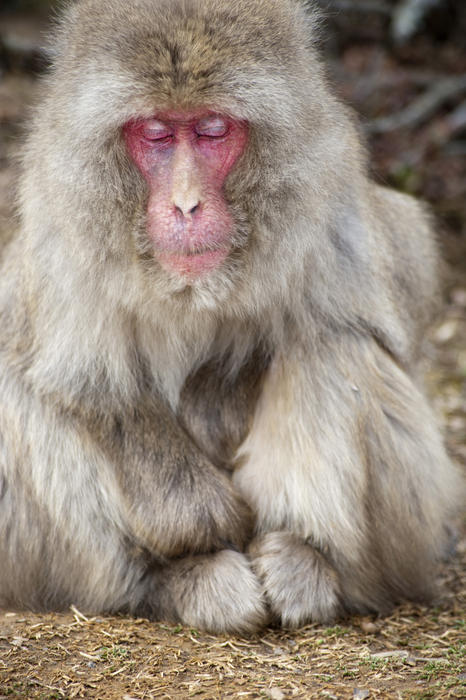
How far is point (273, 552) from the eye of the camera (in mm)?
3713

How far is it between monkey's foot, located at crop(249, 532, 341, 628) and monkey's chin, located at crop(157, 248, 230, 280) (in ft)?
3.68

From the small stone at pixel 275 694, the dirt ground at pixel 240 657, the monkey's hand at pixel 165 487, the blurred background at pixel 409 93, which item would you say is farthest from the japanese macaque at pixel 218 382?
the blurred background at pixel 409 93

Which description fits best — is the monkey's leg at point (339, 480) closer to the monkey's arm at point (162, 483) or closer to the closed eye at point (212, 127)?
the monkey's arm at point (162, 483)

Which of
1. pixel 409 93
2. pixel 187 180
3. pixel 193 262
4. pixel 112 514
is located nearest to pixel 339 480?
pixel 112 514

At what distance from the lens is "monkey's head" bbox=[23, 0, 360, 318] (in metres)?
3.11

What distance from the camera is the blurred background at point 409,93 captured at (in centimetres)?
701

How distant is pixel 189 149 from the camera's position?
3.17 m

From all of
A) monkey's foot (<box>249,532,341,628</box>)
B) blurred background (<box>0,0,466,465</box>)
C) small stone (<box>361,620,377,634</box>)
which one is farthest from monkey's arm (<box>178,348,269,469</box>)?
blurred background (<box>0,0,466,465</box>)

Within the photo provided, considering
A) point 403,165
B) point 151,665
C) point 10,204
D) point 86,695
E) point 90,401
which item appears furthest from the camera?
point 403,165

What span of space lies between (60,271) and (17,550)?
40.4 inches

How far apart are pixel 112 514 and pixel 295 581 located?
691mm

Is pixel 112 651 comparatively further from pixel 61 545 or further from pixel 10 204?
pixel 10 204

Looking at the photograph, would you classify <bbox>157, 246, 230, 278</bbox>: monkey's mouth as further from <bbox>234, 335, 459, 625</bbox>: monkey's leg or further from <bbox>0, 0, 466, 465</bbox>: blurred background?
<bbox>0, 0, 466, 465</bbox>: blurred background

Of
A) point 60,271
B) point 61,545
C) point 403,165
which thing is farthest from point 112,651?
point 403,165
